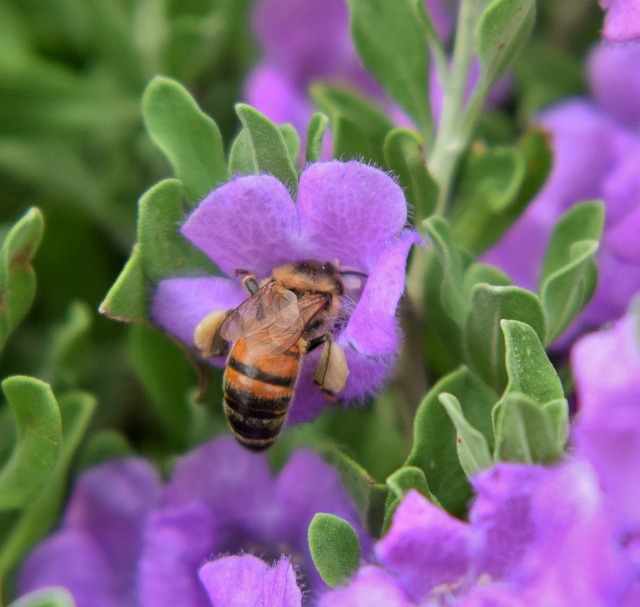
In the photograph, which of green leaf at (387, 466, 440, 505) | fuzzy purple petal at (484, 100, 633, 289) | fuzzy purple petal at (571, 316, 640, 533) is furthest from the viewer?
fuzzy purple petal at (484, 100, 633, 289)

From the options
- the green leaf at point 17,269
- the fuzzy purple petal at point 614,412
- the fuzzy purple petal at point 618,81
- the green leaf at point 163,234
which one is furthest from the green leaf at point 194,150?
the fuzzy purple petal at point 618,81

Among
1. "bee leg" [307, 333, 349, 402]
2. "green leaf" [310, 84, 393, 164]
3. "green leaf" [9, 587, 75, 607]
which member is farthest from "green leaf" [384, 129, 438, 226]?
"green leaf" [9, 587, 75, 607]

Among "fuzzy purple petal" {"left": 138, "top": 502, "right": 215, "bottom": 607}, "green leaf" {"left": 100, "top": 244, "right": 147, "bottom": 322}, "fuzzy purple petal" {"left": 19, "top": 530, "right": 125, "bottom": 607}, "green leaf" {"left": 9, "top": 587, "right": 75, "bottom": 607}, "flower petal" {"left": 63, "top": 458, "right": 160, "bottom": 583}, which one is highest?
"green leaf" {"left": 100, "top": 244, "right": 147, "bottom": 322}

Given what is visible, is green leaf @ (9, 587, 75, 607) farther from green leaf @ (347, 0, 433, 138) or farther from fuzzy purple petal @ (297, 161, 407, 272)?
green leaf @ (347, 0, 433, 138)

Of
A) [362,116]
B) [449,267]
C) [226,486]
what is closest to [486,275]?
[449,267]

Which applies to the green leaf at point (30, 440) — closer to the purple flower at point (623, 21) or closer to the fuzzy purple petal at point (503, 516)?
the fuzzy purple petal at point (503, 516)

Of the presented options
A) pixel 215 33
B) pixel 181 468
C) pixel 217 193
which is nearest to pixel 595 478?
pixel 217 193
